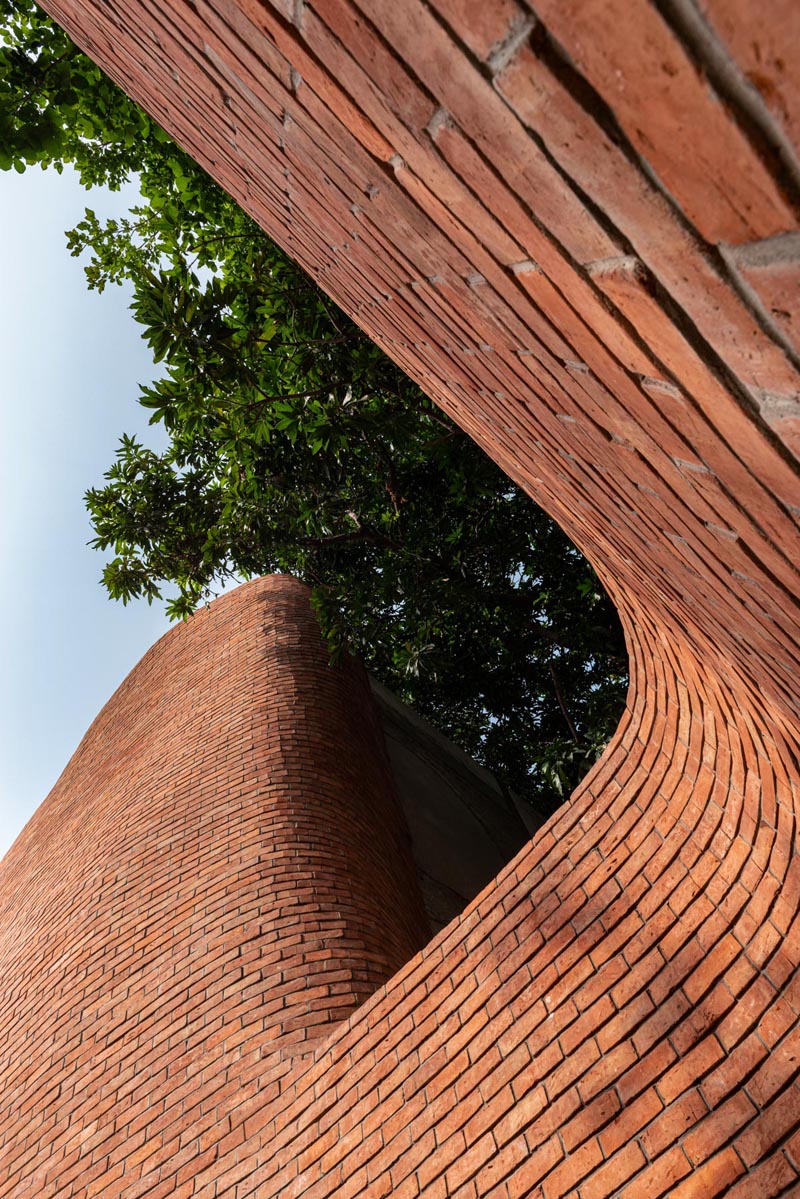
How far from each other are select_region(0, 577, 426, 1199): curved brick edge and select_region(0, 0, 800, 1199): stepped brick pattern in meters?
0.04

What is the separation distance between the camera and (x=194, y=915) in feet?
19.8

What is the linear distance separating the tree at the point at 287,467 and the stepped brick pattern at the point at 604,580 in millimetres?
3001

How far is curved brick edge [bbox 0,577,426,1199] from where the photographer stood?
488 centimetres

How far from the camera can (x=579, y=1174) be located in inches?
118

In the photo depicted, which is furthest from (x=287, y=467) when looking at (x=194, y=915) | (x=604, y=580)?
(x=604, y=580)

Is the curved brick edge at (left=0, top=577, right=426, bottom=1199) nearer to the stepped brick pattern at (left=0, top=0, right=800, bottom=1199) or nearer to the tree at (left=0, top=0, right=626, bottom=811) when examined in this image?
the stepped brick pattern at (left=0, top=0, right=800, bottom=1199)

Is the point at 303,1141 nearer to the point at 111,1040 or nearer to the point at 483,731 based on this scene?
the point at 111,1040

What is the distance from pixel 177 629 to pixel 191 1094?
8241 millimetres

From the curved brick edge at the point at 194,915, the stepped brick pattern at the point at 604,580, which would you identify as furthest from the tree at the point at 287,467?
the stepped brick pattern at the point at 604,580

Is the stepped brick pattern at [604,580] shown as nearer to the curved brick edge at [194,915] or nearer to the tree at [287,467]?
the curved brick edge at [194,915]

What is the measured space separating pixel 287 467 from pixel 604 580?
20.7ft

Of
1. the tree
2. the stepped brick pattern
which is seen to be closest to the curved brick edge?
the stepped brick pattern

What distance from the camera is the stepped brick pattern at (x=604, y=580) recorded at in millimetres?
649

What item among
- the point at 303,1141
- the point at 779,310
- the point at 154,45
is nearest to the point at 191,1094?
the point at 303,1141
